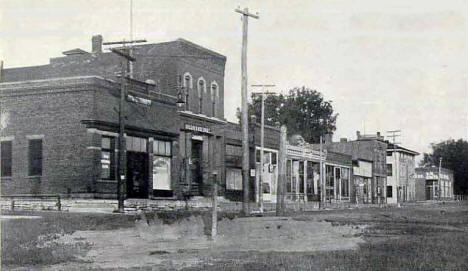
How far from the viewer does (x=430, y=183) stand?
130 m

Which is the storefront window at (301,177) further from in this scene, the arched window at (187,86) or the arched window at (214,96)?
the arched window at (187,86)

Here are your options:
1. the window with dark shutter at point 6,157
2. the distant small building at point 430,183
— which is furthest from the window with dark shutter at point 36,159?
the distant small building at point 430,183

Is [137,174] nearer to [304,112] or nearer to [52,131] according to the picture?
[52,131]

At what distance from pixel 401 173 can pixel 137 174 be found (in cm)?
7971

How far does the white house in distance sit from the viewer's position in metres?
104

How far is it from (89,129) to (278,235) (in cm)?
1646

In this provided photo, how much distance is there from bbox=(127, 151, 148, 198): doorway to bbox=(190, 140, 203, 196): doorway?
5.98 m

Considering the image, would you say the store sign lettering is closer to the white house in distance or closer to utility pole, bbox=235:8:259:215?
utility pole, bbox=235:8:259:215

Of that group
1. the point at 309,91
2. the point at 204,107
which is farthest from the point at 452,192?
the point at 204,107

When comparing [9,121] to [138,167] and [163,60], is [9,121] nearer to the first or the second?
[138,167]

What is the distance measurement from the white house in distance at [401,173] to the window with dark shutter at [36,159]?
2982 inches

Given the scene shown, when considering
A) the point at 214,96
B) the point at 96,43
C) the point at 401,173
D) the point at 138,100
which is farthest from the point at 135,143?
the point at 401,173

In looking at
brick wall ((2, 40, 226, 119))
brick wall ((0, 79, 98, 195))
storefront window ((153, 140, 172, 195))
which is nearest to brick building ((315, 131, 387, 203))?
brick wall ((2, 40, 226, 119))

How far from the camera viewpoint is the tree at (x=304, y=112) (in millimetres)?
100625
